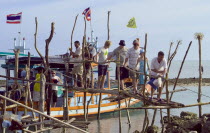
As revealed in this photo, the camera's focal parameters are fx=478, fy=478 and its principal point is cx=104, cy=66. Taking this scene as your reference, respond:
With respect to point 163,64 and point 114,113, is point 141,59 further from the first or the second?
point 114,113

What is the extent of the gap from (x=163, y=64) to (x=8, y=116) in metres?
4.76

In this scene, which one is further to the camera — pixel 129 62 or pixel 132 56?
pixel 129 62

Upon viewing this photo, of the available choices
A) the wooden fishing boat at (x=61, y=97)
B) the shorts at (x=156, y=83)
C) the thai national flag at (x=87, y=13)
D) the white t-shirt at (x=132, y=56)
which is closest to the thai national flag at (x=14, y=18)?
the wooden fishing boat at (x=61, y=97)

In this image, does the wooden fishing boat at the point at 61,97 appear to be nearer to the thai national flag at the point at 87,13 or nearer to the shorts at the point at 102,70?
the thai national flag at the point at 87,13

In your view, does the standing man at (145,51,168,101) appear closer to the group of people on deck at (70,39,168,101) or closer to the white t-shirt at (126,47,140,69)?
the group of people on deck at (70,39,168,101)

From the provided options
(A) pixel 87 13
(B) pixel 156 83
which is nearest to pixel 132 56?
(B) pixel 156 83

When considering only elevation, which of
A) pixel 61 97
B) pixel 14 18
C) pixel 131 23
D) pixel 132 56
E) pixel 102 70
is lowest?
pixel 61 97

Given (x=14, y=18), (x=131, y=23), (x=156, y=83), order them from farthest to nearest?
(x=14, y=18) < (x=131, y=23) < (x=156, y=83)

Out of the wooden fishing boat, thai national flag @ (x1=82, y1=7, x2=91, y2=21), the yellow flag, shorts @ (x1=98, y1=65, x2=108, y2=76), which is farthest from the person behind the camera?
thai national flag @ (x1=82, y1=7, x2=91, y2=21)

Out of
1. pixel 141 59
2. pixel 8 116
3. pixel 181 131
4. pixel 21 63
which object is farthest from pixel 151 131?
pixel 8 116

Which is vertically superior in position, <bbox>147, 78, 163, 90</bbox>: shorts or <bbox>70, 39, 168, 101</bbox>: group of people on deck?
<bbox>70, 39, 168, 101</bbox>: group of people on deck

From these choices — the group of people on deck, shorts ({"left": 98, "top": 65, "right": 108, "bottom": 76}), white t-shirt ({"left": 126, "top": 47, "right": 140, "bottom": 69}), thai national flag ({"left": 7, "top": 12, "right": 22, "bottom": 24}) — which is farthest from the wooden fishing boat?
white t-shirt ({"left": 126, "top": 47, "right": 140, "bottom": 69})

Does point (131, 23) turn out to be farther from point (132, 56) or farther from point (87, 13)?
point (87, 13)

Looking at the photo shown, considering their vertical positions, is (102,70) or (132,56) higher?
(132,56)
